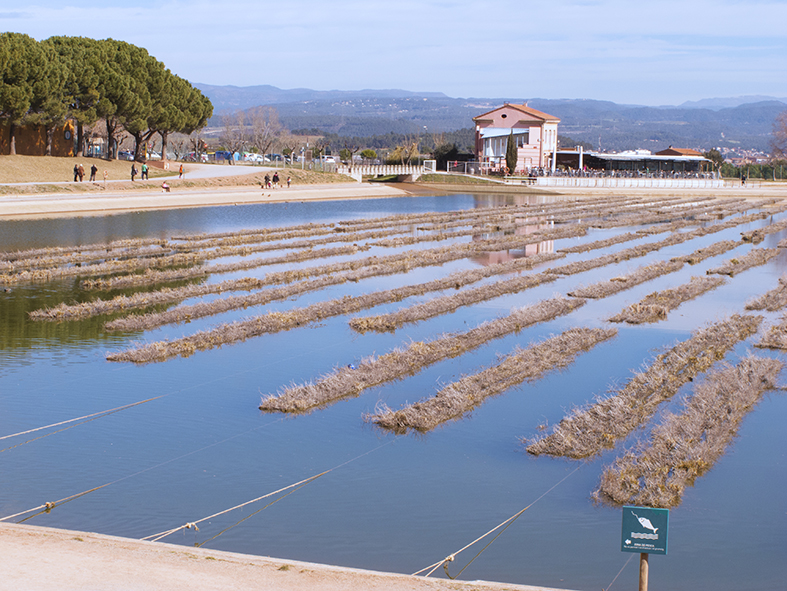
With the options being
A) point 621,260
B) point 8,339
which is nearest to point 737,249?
point 621,260

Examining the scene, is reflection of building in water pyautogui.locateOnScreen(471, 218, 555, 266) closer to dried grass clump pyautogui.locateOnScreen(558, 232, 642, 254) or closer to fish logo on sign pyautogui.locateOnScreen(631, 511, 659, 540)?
dried grass clump pyautogui.locateOnScreen(558, 232, 642, 254)

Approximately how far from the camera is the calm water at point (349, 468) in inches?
340

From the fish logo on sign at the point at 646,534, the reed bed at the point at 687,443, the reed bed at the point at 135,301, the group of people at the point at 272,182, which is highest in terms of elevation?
the group of people at the point at 272,182

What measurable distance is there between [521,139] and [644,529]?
90883 millimetres

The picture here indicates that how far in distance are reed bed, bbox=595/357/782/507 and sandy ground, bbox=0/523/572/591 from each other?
2.79 m

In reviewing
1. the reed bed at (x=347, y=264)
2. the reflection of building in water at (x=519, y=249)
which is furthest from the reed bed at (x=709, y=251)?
the reed bed at (x=347, y=264)

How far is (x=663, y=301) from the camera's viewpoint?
21.0 m

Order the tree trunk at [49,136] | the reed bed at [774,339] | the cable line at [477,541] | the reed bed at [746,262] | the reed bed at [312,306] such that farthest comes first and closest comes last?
the tree trunk at [49,136], the reed bed at [746,262], the reed bed at [312,306], the reed bed at [774,339], the cable line at [477,541]

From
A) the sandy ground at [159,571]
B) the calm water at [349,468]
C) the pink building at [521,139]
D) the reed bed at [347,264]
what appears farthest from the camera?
the pink building at [521,139]

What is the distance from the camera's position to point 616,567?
8.38 metres

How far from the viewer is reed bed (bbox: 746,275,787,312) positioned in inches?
818

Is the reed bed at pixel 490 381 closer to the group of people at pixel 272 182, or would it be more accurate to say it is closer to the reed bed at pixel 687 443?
the reed bed at pixel 687 443

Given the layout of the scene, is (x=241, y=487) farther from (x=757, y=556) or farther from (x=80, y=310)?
(x=80, y=310)

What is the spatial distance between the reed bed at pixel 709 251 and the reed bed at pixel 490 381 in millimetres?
12713
